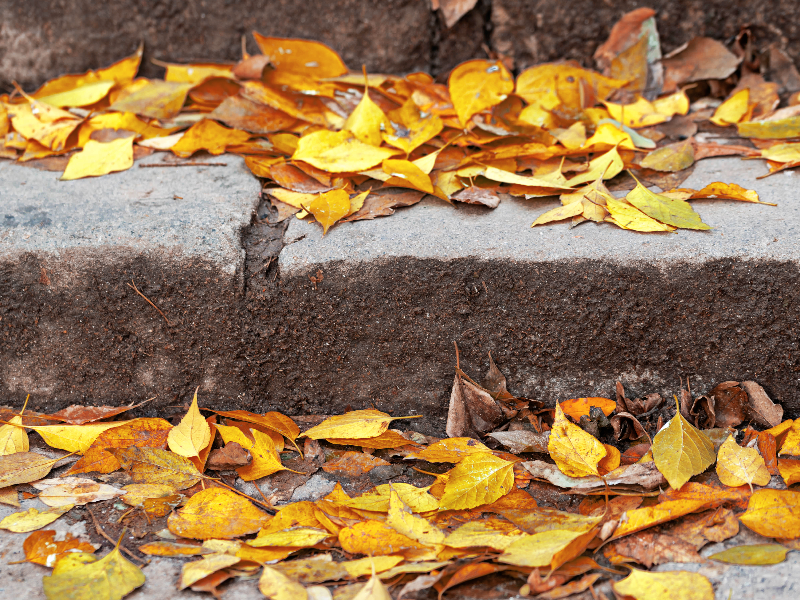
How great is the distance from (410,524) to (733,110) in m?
1.29

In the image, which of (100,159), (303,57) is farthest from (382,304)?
(303,57)

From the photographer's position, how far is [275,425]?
123 centimetres

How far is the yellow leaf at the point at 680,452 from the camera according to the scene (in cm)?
102

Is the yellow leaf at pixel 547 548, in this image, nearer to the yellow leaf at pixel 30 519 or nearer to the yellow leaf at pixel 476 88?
the yellow leaf at pixel 30 519

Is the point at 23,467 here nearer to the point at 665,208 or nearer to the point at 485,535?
the point at 485,535

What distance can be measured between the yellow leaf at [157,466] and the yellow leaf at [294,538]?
0.69ft

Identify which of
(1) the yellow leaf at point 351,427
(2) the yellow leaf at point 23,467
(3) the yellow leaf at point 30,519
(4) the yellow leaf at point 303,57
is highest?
(4) the yellow leaf at point 303,57

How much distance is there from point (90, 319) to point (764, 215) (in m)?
1.24

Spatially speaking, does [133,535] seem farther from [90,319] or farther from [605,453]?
[605,453]

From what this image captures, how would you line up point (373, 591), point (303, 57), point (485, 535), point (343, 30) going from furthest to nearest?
1. point (343, 30)
2. point (303, 57)
3. point (485, 535)
4. point (373, 591)

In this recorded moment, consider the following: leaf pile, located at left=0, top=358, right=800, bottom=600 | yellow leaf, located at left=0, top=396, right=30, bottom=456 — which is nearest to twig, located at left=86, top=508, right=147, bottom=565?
leaf pile, located at left=0, top=358, right=800, bottom=600

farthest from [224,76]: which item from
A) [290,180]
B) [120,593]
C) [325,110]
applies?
[120,593]

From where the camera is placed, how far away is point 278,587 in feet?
2.90

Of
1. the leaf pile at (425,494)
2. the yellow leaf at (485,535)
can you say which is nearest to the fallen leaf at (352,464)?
the leaf pile at (425,494)
